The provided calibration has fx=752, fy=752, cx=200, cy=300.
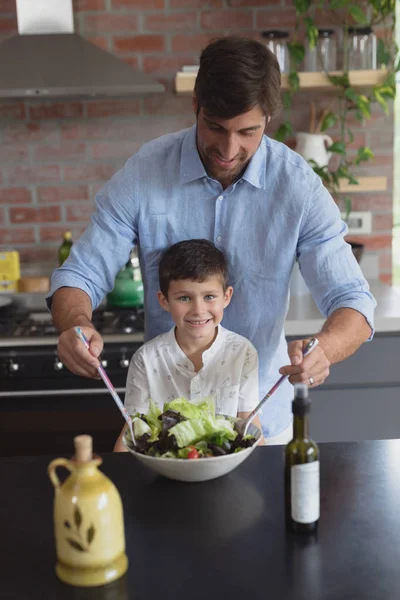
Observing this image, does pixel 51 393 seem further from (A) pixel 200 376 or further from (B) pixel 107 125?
(B) pixel 107 125

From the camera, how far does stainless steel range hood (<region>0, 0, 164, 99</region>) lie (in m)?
2.71

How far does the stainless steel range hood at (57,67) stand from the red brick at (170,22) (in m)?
0.36

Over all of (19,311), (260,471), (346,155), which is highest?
(346,155)

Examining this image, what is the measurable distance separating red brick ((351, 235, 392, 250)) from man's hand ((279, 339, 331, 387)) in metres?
1.87

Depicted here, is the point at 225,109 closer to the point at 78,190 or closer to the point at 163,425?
the point at 163,425

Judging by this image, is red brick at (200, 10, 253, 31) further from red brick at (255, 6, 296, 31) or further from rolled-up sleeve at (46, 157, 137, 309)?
rolled-up sleeve at (46, 157, 137, 309)

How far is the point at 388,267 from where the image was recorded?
3.30 metres

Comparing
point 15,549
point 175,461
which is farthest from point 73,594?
point 175,461

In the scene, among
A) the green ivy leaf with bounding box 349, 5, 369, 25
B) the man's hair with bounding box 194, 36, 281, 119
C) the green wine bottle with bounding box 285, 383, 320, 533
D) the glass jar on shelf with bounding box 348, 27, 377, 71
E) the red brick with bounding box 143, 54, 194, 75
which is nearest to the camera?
the green wine bottle with bounding box 285, 383, 320, 533

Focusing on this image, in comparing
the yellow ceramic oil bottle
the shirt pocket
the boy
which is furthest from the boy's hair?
the yellow ceramic oil bottle

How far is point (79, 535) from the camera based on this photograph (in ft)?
3.22

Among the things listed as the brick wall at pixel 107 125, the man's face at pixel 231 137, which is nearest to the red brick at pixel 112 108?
the brick wall at pixel 107 125

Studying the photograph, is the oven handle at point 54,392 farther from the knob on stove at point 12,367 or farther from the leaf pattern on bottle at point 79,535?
the leaf pattern on bottle at point 79,535

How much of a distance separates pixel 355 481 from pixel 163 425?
0.35 metres
